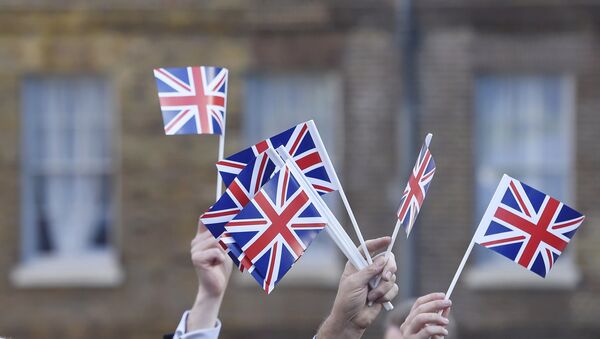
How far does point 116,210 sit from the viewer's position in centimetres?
1228

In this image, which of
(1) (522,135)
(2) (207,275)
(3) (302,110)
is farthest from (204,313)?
(1) (522,135)

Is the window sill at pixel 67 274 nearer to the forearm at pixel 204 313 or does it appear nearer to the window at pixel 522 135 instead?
the window at pixel 522 135

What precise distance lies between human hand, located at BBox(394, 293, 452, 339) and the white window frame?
346 inches

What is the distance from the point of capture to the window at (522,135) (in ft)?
40.0

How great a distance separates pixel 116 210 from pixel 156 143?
2.56 feet

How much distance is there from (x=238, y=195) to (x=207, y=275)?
0.73 meters

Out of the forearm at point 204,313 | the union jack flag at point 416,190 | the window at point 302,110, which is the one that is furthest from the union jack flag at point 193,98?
the window at point 302,110

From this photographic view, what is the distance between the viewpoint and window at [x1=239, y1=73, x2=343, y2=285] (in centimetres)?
1216

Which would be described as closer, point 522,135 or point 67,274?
point 67,274

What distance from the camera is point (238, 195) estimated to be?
11.5 ft

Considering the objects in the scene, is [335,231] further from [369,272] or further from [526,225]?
[526,225]

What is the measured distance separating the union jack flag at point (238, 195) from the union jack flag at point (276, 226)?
69 millimetres

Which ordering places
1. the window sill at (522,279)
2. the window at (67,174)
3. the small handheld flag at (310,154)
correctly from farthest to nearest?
the window at (67,174), the window sill at (522,279), the small handheld flag at (310,154)

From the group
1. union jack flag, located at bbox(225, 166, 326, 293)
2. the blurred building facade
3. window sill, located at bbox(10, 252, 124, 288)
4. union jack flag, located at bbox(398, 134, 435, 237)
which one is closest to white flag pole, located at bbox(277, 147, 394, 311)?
union jack flag, located at bbox(225, 166, 326, 293)
